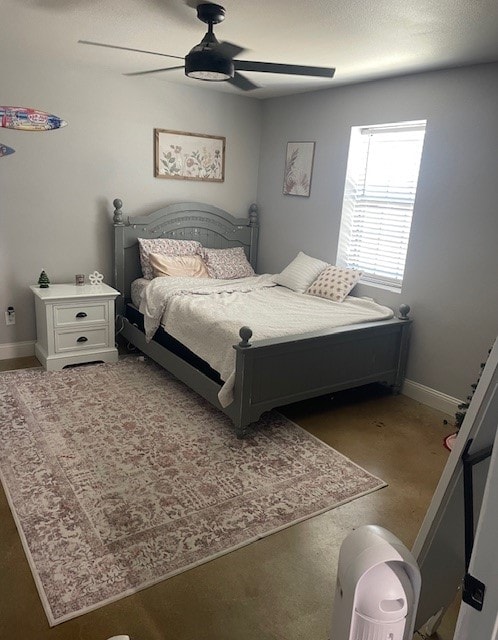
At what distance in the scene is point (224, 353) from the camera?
307 cm

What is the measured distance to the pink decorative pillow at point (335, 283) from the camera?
13.1 ft

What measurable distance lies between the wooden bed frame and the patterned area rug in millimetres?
234

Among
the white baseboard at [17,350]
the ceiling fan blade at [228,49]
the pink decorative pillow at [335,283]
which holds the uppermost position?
the ceiling fan blade at [228,49]

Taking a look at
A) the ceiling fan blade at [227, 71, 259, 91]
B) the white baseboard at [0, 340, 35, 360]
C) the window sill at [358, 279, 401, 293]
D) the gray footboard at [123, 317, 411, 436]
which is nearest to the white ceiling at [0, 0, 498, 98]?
the ceiling fan blade at [227, 71, 259, 91]

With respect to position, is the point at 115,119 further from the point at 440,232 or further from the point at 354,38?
the point at 440,232

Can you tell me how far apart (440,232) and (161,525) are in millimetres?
2697

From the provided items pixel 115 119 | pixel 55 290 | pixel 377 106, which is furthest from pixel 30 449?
pixel 377 106

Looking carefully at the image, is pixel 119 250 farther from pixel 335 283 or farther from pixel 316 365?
pixel 316 365

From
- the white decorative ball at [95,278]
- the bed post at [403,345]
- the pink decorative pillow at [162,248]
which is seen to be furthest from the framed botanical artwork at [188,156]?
the bed post at [403,345]

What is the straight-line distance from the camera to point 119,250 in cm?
435

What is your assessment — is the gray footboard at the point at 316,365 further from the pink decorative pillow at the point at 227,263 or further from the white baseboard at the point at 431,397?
the pink decorative pillow at the point at 227,263

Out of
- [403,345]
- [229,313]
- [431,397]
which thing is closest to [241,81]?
[229,313]

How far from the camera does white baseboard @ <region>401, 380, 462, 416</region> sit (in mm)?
3513

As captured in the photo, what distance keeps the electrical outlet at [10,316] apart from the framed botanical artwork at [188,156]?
5.77ft
